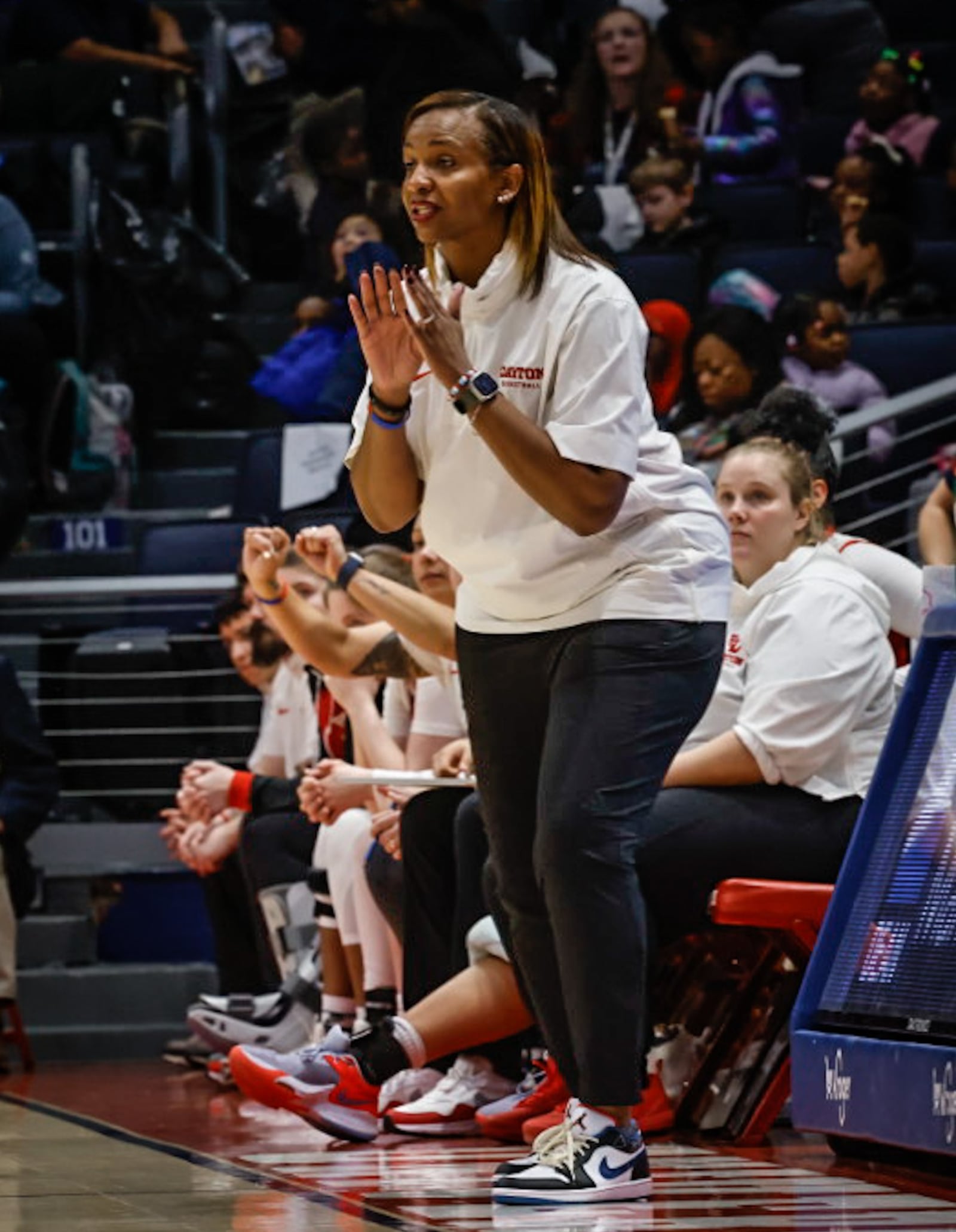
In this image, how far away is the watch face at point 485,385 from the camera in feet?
11.2

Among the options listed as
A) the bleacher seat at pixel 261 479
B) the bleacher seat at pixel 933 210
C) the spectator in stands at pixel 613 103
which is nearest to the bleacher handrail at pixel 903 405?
the bleacher seat at pixel 261 479

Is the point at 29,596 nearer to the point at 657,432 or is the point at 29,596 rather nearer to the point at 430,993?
the point at 430,993

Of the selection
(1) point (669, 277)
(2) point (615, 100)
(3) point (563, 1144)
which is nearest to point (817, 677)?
(3) point (563, 1144)

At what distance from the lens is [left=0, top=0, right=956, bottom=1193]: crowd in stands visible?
4.58 metres

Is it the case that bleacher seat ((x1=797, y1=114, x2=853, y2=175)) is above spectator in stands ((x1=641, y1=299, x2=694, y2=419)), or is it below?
above

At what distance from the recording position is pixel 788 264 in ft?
29.7

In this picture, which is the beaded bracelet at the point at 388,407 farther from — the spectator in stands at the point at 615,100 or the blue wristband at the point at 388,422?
the spectator in stands at the point at 615,100

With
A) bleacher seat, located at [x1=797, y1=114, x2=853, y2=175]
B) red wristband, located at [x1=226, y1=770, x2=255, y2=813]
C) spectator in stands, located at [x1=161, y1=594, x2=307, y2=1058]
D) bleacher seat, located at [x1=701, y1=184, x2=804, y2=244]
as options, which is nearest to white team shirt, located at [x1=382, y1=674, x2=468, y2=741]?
red wristband, located at [x1=226, y1=770, x2=255, y2=813]

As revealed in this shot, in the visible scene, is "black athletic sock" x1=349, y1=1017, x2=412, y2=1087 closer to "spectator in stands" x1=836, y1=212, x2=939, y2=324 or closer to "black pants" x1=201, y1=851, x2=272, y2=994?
"black pants" x1=201, y1=851, x2=272, y2=994

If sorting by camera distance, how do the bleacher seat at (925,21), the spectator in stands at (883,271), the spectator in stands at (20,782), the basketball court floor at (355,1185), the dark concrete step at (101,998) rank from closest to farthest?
the basketball court floor at (355,1185), the spectator in stands at (20,782), the dark concrete step at (101,998), the spectator in stands at (883,271), the bleacher seat at (925,21)

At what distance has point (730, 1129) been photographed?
15.0ft

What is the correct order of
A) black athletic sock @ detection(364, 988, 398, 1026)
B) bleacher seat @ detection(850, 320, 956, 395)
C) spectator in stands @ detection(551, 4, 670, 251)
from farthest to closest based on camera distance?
spectator in stands @ detection(551, 4, 670, 251) < bleacher seat @ detection(850, 320, 956, 395) < black athletic sock @ detection(364, 988, 398, 1026)

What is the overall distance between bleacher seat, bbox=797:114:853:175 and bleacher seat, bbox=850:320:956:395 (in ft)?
7.38

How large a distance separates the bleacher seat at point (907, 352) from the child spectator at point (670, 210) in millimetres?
1110
